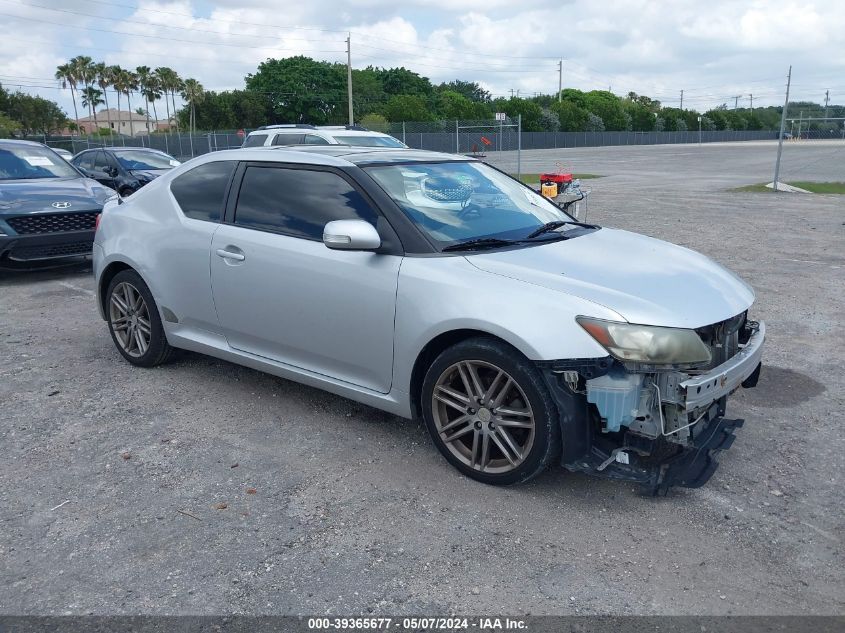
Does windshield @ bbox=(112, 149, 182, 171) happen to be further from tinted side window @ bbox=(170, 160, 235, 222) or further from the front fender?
the front fender

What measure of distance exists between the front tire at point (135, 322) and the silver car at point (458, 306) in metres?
0.04

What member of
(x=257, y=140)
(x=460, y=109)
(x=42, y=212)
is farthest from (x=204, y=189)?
(x=460, y=109)

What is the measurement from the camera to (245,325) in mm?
4594

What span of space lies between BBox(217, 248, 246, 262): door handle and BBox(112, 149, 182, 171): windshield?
11442 mm

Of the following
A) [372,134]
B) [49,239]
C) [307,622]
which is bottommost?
[307,622]

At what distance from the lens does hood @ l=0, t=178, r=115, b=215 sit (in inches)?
337

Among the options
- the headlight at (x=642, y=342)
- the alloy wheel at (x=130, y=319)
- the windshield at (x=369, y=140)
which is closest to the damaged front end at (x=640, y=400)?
the headlight at (x=642, y=342)

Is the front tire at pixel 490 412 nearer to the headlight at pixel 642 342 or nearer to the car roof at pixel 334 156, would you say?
the headlight at pixel 642 342

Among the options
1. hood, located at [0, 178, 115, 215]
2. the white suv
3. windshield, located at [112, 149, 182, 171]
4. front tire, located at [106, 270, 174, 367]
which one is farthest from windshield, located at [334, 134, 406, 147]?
front tire, located at [106, 270, 174, 367]

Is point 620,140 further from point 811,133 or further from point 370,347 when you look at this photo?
point 370,347

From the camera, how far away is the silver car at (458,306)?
131 inches

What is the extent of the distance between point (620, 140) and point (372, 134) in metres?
70.2

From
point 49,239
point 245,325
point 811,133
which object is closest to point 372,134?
point 49,239

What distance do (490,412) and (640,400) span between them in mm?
707
